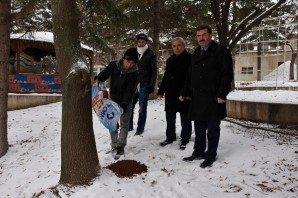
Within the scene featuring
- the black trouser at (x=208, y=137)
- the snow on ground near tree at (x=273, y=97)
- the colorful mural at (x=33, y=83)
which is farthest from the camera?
the colorful mural at (x=33, y=83)

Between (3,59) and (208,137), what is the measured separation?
555 cm

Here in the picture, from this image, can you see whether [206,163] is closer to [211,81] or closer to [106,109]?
[211,81]

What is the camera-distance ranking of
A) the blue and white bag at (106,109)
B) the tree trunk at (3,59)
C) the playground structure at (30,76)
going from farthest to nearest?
the playground structure at (30,76)
the tree trunk at (3,59)
the blue and white bag at (106,109)

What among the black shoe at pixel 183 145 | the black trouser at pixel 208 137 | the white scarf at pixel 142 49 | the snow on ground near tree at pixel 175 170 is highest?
the white scarf at pixel 142 49

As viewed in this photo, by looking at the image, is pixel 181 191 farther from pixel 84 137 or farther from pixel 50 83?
pixel 50 83

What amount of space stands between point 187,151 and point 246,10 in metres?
7.62

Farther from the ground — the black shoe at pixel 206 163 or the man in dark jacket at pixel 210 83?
the man in dark jacket at pixel 210 83

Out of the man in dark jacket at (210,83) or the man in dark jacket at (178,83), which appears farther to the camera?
the man in dark jacket at (178,83)

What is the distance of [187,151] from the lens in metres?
5.23

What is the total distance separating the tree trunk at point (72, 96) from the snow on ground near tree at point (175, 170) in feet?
0.80

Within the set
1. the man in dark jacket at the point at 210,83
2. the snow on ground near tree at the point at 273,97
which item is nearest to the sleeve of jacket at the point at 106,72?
the man in dark jacket at the point at 210,83

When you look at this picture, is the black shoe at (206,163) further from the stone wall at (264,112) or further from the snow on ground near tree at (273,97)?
the snow on ground near tree at (273,97)

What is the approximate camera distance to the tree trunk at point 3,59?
7.21 meters

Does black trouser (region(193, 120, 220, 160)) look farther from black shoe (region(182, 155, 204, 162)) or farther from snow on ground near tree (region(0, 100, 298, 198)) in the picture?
snow on ground near tree (region(0, 100, 298, 198))
